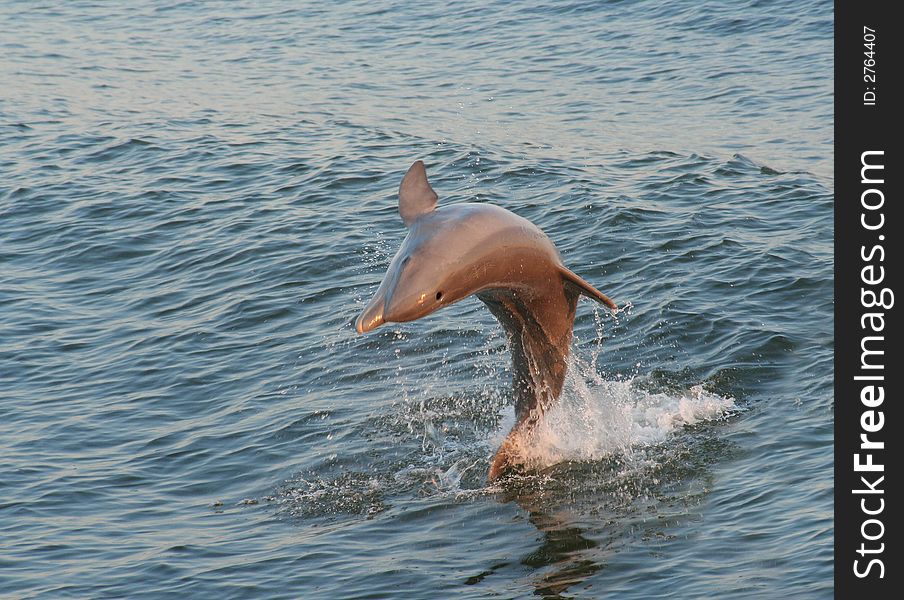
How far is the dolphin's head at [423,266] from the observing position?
9219 millimetres

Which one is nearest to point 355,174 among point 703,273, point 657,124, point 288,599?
point 657,124

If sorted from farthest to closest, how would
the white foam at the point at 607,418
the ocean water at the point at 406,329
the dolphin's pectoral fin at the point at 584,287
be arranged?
the white foam at the point at 607,418 < the ocean water at the point at 406,329 < the dolphin's pectoral fin at the point at 584,287

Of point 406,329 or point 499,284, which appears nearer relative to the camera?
point 499,284

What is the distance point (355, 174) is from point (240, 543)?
39.8 feet

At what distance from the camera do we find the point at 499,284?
1081 centimetres

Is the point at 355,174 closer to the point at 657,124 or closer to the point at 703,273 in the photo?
the point at 657,124

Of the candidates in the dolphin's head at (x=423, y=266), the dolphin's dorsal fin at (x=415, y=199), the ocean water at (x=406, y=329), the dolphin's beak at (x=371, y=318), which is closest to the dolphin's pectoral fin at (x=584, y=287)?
the dolphin's head at (x=423, y=266)

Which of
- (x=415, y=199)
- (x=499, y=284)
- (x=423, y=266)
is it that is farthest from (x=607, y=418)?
(x=423, y=266)

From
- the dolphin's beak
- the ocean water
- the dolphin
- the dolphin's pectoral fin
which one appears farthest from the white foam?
the dolphin's beak

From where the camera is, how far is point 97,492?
13.5 meters

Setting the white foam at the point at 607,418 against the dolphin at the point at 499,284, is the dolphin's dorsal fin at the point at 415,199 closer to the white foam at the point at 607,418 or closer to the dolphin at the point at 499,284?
the dolphin at the point at 499,284

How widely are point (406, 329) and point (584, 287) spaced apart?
21.5 feet

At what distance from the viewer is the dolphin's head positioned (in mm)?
9219

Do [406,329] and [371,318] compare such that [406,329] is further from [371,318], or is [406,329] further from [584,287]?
[371,318]
